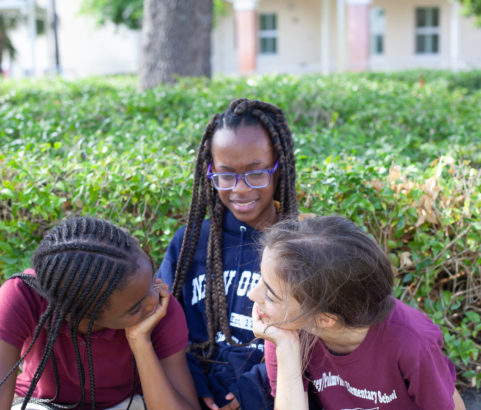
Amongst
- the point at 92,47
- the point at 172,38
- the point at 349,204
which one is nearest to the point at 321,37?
the point at 92,47

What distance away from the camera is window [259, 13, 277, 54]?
2234cm

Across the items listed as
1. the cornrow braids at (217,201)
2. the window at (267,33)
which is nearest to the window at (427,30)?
the window at (267,33)

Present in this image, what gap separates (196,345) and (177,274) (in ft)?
1.02

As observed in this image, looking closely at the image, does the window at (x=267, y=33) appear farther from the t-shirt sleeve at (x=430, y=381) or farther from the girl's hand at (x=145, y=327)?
the t-shirt sleeve at (x=430, y=381)

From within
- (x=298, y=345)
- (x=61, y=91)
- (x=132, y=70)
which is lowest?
(x=298, y=345)

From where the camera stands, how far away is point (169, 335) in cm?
218

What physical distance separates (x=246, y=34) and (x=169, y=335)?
733 inches

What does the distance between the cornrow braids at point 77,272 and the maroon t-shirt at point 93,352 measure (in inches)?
2.7

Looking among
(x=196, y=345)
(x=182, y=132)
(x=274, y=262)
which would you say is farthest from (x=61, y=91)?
(x=274, y=262)

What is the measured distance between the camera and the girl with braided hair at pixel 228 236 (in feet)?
7.78

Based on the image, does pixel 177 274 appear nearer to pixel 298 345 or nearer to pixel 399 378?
pixel 298 345

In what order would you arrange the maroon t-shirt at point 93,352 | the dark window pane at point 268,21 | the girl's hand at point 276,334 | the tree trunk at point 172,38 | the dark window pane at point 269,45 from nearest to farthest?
the girl's hand at point 276,334 < the maroon t-shirt at point 93,352 < the tree trunk at point 172,38 < the dark window pane at point 268,21 < the dark window pane at point 269,45

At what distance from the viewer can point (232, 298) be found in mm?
2432

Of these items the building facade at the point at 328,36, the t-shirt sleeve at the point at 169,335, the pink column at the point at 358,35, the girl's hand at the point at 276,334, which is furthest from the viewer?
the building facade at the point at 328,36
